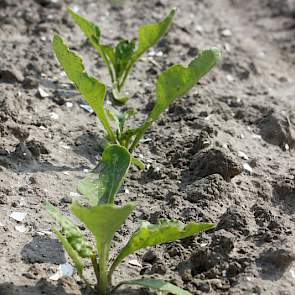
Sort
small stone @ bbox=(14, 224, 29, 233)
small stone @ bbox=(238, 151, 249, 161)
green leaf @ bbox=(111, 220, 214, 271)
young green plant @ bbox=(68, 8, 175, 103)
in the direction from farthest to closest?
young green plant @ bbox=(68, 8, 175, 103), small stone @ bbox=(238, 151, 249, 161), small stone @ bbox=(14, 224, 29, 233), green leaf @ bbox=(111, 220, 214, 271)

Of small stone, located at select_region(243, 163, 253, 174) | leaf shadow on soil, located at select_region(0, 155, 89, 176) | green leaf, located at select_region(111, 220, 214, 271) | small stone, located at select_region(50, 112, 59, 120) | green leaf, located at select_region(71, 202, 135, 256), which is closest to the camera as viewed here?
green leaf, located at select_region(71, 202, 135, 256)

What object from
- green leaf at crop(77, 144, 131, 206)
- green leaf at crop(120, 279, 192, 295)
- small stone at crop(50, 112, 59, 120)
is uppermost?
green leaf at crop(77, 144, 131, 206)

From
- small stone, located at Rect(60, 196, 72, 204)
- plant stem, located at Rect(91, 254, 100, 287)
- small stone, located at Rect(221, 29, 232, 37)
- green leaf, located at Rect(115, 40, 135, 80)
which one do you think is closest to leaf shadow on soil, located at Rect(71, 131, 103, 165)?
small stone, located at Rect(60, 196, 72, 204)

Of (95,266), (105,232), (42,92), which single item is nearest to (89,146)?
(42,92)

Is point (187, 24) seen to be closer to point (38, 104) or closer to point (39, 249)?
point (38, 104)

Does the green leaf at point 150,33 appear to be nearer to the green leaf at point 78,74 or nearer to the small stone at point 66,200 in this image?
the green leaf at point 78,74

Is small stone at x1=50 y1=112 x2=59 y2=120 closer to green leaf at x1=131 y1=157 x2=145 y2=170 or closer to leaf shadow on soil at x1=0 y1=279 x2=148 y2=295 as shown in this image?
green leaf at x1=131 y1=157 x2=145 y2=170

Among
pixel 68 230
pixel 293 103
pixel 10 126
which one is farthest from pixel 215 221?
pixel 293 103
